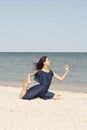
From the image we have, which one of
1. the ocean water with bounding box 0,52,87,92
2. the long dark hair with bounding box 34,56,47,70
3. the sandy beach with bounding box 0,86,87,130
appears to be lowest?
the ocean water with bounding box 0,52,87,92

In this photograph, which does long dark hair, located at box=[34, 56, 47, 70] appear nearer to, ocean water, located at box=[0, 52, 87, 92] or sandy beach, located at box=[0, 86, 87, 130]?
sandy beach, located at box=[0, 86, 87, 130]

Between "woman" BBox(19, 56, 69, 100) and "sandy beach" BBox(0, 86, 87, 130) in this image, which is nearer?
"sandy beach" BBox(0, 86, 87, 130)

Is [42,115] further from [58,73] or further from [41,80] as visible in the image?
[58,73]

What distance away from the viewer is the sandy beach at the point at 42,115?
27.3ft

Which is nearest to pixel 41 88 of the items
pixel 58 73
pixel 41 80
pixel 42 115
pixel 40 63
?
pixel 41 80

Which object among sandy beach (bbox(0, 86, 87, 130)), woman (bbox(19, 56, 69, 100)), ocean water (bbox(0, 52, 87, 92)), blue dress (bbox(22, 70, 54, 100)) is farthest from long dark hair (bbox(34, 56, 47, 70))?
ocean water (bbox(0, 52, 87, 92))

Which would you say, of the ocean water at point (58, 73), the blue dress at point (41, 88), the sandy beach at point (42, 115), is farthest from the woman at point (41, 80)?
the ocean water at point (58, 73)

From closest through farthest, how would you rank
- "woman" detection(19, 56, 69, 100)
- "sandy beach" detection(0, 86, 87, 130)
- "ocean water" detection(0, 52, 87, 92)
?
"sandy beach" detection(0, 86, 87, 130) → "woman" detection(19, 56, 69, 100) → "ocean water" detection(0, 52, 87, 92)

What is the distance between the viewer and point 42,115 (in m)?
9.59

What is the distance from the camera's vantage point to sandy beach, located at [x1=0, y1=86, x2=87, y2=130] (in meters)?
8.31

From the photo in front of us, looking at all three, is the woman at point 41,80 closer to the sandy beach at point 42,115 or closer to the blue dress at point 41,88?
the blue dress at point 41,88

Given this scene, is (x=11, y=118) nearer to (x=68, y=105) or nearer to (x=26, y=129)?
(x=26, y=129)

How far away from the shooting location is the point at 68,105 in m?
11.2

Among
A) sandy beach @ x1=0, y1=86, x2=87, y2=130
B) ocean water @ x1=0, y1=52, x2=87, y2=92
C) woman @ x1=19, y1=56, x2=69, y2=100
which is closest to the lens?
sandy beach @ x1=0, y1=86, x2=87, y2=130
